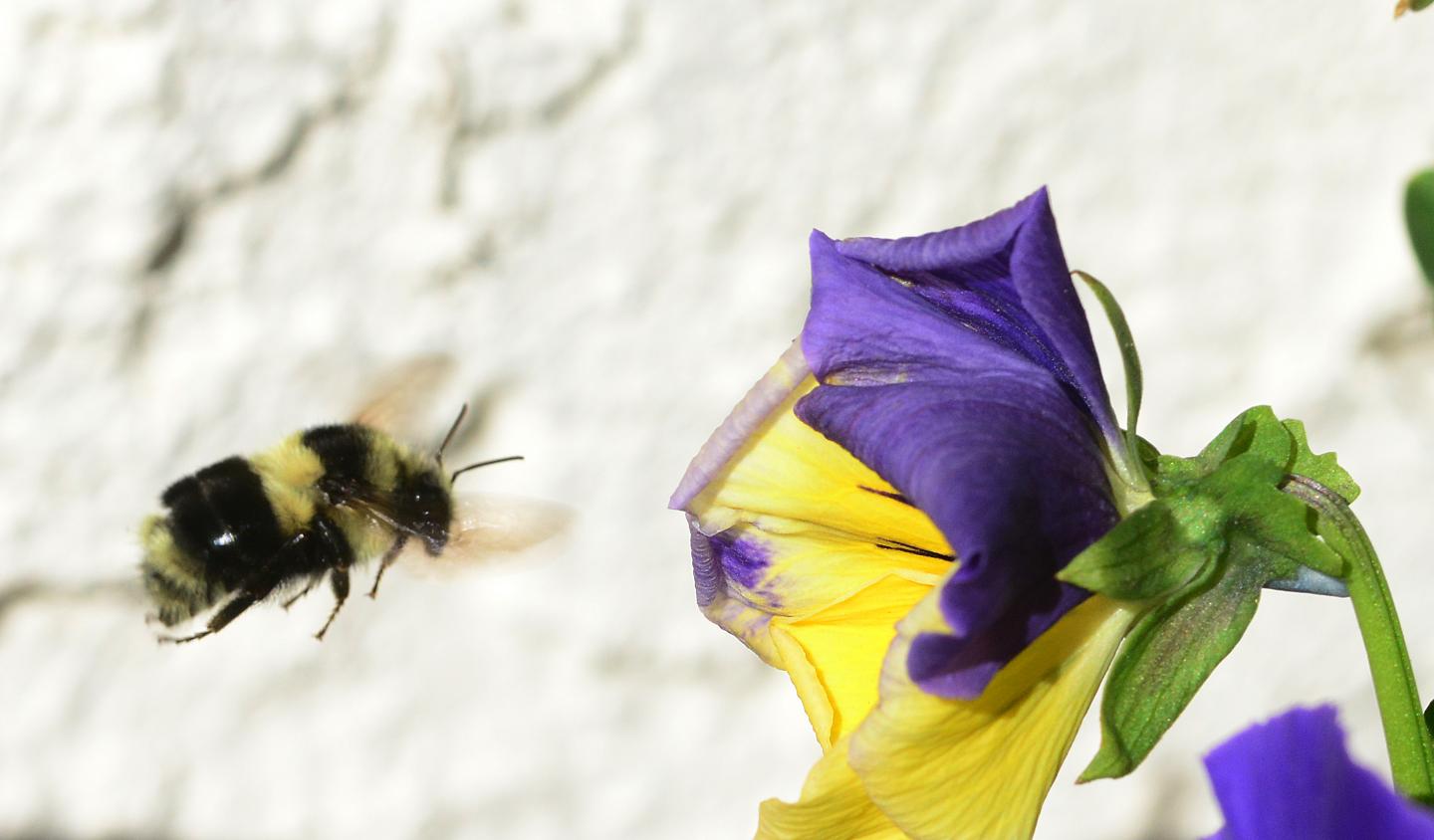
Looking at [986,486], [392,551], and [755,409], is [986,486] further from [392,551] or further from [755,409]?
[392,551]

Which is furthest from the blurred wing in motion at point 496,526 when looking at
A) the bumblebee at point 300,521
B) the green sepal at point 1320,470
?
the green sepal at point 1320,470

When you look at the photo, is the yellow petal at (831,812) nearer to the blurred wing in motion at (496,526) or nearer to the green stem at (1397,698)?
the green stem at (1397,698)

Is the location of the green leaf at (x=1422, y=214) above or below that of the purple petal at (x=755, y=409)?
above

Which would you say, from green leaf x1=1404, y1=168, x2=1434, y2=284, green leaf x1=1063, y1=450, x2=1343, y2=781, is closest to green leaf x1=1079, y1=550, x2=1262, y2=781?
green leaf x1=1063, y1=450, x2=1343, y2=781

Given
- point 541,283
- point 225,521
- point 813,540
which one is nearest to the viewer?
point 813,540

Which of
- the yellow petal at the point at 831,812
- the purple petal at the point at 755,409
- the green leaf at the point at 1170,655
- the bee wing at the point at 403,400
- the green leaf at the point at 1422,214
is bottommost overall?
the yellow petal at the point at 831,812

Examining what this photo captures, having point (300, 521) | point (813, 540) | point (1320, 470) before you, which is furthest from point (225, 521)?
point (1320, 470)

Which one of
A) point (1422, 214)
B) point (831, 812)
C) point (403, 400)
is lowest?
point (831, 812)

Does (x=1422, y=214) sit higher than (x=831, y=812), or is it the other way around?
(x=1422, y=214)
